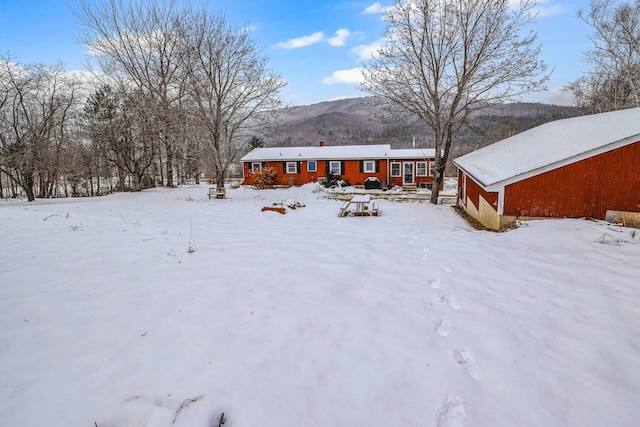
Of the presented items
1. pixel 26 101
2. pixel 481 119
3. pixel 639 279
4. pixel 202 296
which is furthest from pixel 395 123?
pixel 26 101

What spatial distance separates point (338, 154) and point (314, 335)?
23179mm

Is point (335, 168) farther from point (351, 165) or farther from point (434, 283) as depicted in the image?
point (434, 283)

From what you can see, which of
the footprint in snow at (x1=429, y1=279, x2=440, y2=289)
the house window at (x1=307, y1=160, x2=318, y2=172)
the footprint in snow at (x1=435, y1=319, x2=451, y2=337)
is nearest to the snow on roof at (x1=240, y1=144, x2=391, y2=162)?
the house window at (x1=307, y1=160, x2=318, y2=172)

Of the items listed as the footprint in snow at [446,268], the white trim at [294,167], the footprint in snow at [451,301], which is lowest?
the footprint in snow at [451,301]

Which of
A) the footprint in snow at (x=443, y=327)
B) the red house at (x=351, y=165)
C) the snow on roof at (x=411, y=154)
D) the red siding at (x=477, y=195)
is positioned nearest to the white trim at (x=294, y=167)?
the red house at (x=351, y=165)

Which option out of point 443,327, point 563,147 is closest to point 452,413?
point 443,327

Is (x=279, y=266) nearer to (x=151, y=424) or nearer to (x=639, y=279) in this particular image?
(x=151, y=424)

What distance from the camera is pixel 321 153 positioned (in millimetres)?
26250

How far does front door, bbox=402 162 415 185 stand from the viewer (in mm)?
24172

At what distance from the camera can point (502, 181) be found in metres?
7.90

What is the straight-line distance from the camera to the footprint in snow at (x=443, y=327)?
3.17 m

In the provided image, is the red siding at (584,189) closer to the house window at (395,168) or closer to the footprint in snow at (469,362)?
the footprint in snow at (469,362)

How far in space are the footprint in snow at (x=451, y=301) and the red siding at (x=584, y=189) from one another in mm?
5382

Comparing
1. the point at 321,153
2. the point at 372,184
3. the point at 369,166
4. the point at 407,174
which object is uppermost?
the point at 321,153
